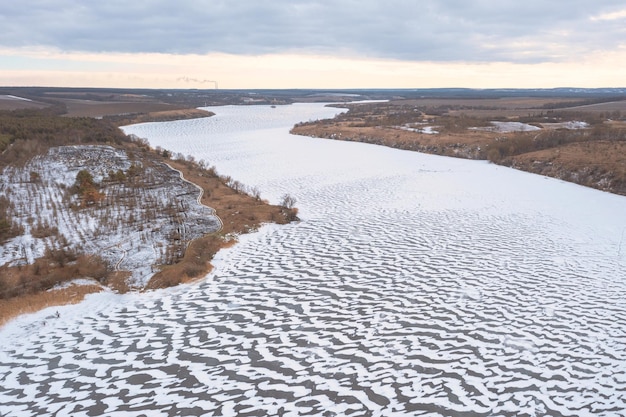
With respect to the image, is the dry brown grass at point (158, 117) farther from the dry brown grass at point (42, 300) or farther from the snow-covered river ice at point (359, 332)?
the snow-covered river ice at point (359, 332)

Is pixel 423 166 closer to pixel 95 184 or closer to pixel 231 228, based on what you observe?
pixel 231 228

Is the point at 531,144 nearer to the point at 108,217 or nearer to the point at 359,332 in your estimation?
the point at 359,332

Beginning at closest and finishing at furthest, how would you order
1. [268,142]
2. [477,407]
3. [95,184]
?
[477,407]
[95,184]
[268,142]

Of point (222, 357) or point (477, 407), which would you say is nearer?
point (477, 407)

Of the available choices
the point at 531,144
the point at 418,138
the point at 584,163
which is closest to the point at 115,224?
the point at 584,163

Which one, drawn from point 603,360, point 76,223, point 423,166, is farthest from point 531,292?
point 423,166

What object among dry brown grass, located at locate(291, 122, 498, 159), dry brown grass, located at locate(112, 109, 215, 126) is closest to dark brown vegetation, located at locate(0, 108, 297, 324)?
dry brown grass, located at locate(291, 122, 498, 159)

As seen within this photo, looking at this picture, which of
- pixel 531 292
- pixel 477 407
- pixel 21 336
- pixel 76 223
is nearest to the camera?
pixel 477 407
